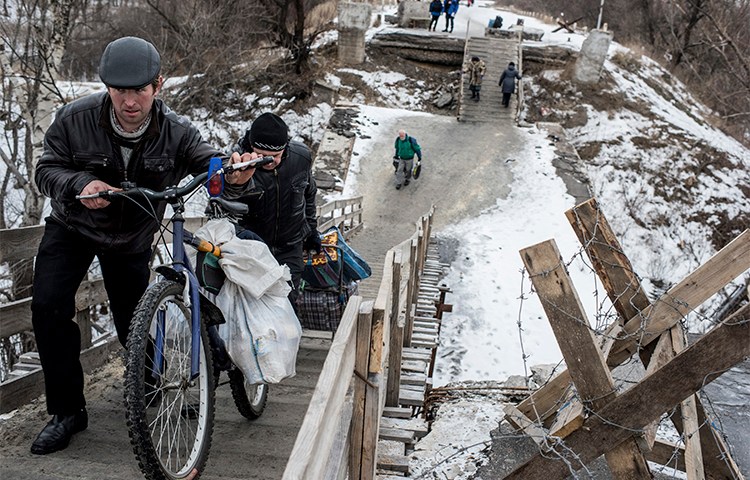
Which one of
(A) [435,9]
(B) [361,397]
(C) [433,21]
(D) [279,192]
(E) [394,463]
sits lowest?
(E) [394,463]

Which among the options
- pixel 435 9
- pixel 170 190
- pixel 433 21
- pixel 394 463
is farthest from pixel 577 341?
pixel 433 21

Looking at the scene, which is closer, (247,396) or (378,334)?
(378,334)

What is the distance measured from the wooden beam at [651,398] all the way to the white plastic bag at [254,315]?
1.37 metres

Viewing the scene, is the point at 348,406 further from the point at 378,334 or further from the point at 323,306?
the point at 323,306

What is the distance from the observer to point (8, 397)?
10.1 feet

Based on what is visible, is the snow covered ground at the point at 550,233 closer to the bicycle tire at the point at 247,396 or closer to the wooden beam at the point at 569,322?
the bicycle tire at the point at 247,396

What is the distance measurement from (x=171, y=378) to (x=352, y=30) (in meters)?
19.7

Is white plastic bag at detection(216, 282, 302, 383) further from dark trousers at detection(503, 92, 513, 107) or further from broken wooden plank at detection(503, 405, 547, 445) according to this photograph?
dark trousers at detection(503, 92, 513, 107)

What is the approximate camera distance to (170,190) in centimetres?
252

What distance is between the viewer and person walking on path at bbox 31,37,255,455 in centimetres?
251

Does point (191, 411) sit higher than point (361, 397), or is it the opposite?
point (361, 397)

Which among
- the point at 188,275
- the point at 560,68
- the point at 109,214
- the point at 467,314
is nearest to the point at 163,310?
the point at 188,275

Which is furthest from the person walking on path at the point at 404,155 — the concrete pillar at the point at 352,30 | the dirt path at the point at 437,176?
the concrete pillar at the point at 352,30

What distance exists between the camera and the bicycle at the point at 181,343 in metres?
2.44
